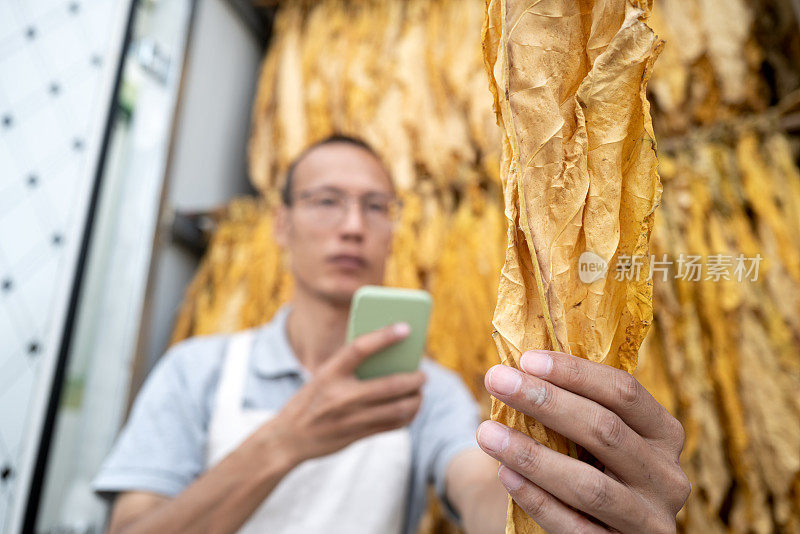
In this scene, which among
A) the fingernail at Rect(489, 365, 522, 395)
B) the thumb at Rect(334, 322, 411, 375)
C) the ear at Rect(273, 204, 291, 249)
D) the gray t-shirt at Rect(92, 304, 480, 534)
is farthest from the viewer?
the ear at Rect(273, 204, 291, 249)

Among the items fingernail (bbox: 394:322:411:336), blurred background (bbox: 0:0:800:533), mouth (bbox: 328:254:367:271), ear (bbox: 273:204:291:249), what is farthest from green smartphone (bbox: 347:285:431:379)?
ear (bbox: 273:204:291:249)

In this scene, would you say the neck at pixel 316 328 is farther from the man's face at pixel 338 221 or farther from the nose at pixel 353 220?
the nose at pixel 353 220

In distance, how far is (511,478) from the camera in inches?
11.0

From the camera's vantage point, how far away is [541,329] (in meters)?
0.28

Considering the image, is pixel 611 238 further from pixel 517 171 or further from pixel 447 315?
pixel 447 315

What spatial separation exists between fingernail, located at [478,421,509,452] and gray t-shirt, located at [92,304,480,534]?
576mm

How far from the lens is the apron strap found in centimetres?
91

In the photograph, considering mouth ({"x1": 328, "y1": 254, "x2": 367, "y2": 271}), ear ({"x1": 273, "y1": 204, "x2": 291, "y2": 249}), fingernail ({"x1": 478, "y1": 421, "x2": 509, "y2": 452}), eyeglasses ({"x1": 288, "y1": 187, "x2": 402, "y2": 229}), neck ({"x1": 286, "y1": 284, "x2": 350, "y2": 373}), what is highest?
eyeglasses ({"x1": 288, "y1": 187, "x2": 402, "y2": 229})

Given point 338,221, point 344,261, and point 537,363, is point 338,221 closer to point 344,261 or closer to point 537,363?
point 344,261

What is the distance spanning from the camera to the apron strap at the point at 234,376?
2.99ft

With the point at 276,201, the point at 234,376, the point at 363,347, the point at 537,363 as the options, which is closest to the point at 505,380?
the point at 537,363

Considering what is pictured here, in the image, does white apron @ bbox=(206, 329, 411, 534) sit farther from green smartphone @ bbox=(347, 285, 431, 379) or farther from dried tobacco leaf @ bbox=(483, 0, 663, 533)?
dried tobacco leaf @ bbox=(483, 0, 663, 533)

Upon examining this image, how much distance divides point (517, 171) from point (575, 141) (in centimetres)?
4

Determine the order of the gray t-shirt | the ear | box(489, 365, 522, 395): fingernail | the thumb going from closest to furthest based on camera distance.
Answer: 1. box(489, 365, 522, 395): fingernail
2. the thumb
3. the gray t-shirt
4. the ear
